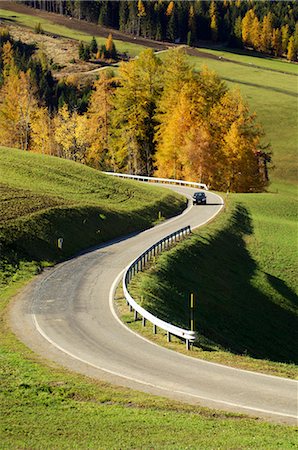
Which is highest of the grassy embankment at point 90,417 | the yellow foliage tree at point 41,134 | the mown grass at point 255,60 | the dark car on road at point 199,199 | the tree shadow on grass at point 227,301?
the mown grass at point 255,60

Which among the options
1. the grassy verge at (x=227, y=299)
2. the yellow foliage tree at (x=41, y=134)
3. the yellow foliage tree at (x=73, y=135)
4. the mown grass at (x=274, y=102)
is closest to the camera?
the grassy verge at (x=227, y=299)

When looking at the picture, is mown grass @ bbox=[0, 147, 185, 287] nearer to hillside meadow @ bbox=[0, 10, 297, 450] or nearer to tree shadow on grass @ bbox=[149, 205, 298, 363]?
hillside meadow @ bbox=[0, 10, 297, 450]

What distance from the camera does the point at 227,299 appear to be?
37.8 meters

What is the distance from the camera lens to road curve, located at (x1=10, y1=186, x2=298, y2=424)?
17.8 meters

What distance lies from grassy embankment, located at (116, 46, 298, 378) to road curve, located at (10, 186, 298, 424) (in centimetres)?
131

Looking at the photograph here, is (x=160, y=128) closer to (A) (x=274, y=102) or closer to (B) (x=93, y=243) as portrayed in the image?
(B) (x=93, y=243)

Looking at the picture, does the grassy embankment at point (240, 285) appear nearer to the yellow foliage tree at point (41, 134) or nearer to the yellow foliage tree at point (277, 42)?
the yellow foliage tree at point (41, 134)

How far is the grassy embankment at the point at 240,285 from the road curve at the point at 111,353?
51.4 inches

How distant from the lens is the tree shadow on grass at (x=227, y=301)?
102 ft

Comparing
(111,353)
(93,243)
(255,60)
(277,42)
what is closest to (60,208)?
(93,243)

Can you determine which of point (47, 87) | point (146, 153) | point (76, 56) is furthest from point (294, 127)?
point (76, 56)

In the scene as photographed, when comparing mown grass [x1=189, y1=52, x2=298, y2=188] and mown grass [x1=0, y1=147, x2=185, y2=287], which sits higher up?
mown grass [x1=189, y1=52, x2=298, y2=188]

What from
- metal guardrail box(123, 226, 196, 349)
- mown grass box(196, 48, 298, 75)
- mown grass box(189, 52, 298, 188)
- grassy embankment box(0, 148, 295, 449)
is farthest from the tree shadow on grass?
mown grass box(196, 48, 298, 75)

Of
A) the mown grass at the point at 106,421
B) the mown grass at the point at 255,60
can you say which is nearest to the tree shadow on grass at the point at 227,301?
the mown grass at the point at 106,421
